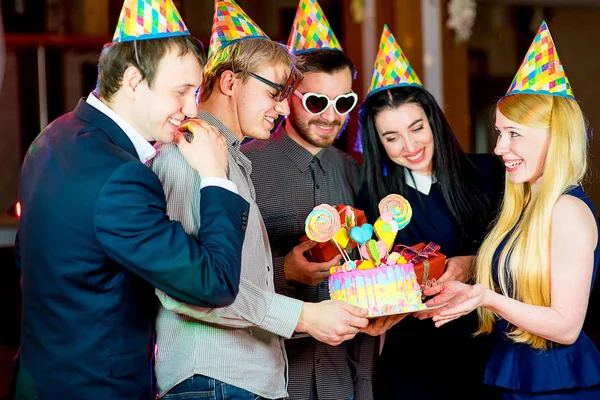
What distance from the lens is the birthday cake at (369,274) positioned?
2.27m

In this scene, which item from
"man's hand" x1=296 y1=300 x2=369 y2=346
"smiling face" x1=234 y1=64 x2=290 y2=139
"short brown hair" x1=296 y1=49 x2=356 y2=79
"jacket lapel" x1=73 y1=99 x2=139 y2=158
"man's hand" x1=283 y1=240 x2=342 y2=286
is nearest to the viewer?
"jacket lapel" x1=73 y1=99 x2=139 y2=158

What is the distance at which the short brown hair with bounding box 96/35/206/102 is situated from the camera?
1907 mm

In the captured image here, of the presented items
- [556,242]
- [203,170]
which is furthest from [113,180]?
[556,242]

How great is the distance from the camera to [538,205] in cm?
237

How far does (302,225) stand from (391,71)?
2.20 feet

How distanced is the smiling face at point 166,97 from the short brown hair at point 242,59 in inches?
17.2

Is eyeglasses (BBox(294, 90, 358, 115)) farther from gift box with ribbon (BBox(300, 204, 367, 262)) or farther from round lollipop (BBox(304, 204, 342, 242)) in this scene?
round lollipop (BBox(304, 204, 342, 242))

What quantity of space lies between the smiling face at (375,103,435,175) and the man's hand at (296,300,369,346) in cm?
88

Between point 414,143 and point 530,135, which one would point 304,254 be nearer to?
point 414,143

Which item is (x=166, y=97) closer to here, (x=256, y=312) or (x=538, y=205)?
(x=256, y=312)

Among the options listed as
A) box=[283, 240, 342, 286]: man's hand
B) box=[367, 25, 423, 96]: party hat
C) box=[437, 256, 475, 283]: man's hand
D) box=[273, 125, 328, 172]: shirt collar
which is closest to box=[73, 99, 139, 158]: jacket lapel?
box=[283, 240, 342, 286]: man's hand

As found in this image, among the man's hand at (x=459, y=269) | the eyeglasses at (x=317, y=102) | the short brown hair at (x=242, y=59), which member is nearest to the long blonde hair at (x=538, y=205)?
the man's hand at (x=459, y=269)

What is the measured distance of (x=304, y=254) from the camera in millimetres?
2641

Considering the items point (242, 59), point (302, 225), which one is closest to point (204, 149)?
point (242, 59)
